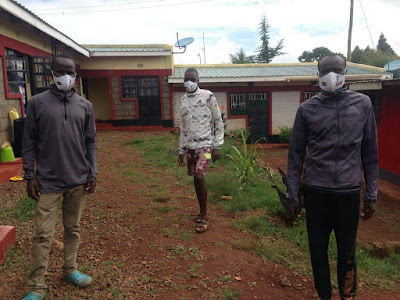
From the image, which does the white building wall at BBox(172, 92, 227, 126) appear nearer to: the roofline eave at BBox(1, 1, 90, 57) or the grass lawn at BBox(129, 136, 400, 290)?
the roofline eave at BBox(1, 1, 90, 57)

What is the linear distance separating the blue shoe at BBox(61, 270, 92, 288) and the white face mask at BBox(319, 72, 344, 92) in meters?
2.31

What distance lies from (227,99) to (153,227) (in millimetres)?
11728

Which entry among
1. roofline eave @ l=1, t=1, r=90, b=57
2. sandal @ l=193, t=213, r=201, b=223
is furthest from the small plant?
sandal @ l=193, t=213, r=201, b=223

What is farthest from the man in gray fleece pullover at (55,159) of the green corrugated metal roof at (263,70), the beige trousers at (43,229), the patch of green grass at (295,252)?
the green corrugated metal roof at (263,70)

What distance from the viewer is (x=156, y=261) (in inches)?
132

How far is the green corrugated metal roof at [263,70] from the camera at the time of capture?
600 inches

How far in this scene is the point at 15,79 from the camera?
7.65 metres

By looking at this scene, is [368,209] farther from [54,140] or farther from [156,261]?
[54,140]

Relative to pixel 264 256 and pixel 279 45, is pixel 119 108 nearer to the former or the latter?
pixel 264 256

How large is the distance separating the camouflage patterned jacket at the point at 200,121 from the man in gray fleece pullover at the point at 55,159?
1459 mm

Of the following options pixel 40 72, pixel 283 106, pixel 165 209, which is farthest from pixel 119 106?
pixel 165 209

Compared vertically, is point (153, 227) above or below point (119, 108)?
below

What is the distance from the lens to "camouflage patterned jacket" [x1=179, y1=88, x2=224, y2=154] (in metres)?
3.95

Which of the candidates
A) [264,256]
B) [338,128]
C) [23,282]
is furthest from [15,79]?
[338,128]
